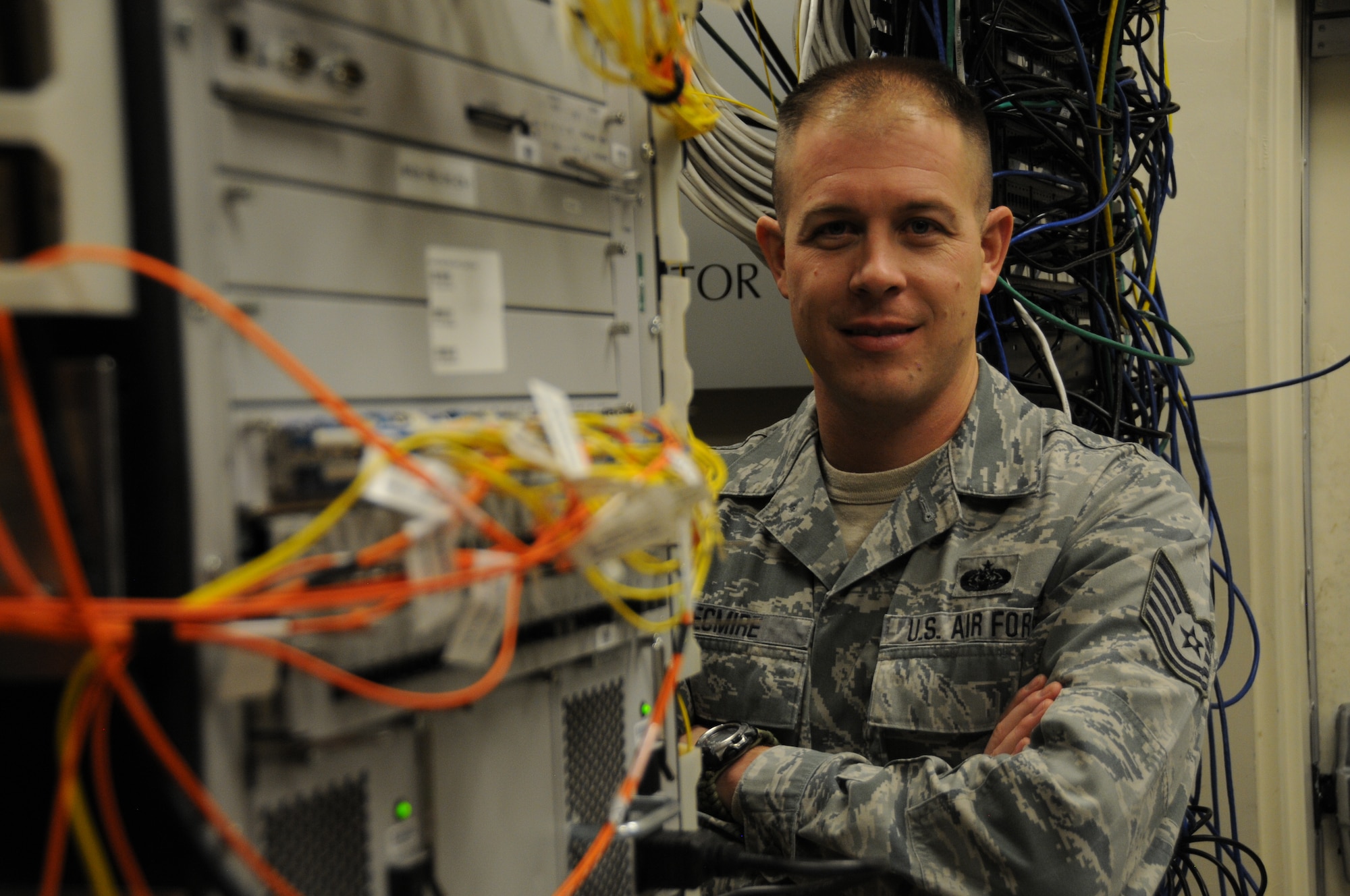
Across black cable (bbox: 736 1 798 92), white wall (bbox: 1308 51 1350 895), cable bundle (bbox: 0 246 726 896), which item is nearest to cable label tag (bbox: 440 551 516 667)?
cable bundle (bbox: 0 246 726 896)

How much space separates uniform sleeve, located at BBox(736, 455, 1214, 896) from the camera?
40.4 inches

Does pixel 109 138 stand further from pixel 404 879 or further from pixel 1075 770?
pixel 1075 770

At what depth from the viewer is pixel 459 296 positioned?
0.61 metres

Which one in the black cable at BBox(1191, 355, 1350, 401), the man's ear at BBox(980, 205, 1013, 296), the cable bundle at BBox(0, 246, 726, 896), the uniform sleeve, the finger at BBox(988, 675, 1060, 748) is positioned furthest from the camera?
the black cable at BBox(1191, 355, 1350, 401)

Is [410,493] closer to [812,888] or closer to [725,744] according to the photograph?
[812,888]

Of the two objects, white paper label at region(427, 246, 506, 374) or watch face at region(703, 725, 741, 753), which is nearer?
white paper label at region(427, 246, 506, 374)

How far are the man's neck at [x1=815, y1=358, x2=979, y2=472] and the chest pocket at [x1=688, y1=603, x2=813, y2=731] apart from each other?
28 cm

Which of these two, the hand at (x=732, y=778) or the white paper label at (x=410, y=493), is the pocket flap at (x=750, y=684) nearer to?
the hand at (x=732, y=778)

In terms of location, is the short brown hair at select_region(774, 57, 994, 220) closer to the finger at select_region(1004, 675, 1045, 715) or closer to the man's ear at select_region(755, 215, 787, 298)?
the man's ear at select_region(755, 215, 787, 298)

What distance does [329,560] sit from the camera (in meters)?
0.48

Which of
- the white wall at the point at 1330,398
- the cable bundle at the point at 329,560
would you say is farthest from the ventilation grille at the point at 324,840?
the white wall at the point at 1330,398

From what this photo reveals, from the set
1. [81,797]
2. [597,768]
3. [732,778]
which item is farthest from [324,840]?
[732,778]

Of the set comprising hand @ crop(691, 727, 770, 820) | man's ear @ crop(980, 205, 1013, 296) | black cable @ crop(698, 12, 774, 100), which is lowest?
Answer: hand @ crop(691, 727, 770, 820)

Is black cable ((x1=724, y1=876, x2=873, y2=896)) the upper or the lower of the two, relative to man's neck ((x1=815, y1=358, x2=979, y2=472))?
lower
